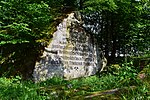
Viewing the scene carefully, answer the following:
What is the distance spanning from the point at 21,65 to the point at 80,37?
9.81 feet

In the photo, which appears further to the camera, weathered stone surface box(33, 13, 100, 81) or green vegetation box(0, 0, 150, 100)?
weathered stone surface box(33, 13, 100, 81)

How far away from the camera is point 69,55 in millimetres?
13562

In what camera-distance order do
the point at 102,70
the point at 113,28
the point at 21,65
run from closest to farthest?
the point at 21,65 < the point at 102,70 < the point at 113,28

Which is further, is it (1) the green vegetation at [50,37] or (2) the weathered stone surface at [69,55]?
(2) the weathered stone surface at [69,55]

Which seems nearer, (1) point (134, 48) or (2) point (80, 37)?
(2) point (80, 37)

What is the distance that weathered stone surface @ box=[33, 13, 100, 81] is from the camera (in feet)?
42.0

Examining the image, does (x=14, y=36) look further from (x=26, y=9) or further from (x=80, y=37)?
(x=80, y=37)

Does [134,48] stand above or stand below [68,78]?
above

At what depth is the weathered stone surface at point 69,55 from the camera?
1280 cm

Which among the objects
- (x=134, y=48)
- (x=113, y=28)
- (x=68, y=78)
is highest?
(x=113, y=28)

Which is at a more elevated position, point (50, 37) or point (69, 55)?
point (50, 37)

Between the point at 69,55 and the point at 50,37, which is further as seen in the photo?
the point at 69,55

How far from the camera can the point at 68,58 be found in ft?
44.3

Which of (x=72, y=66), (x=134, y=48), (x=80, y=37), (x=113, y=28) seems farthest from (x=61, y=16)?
(x=134, y=48)
